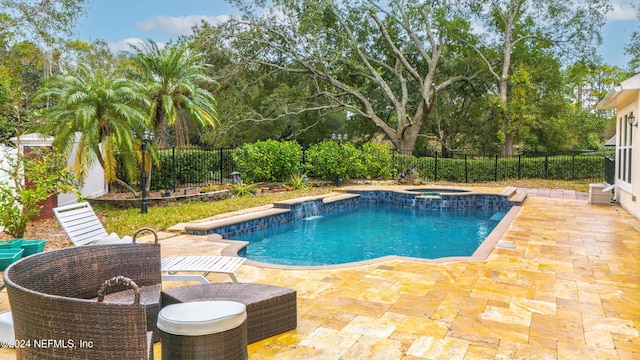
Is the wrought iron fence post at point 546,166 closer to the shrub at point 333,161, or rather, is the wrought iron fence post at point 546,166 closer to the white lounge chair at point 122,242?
the shrub at point 333,161

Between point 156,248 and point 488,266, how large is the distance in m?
3.82

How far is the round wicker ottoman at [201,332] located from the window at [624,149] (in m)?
9.93

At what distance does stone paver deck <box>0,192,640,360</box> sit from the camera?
316 cm

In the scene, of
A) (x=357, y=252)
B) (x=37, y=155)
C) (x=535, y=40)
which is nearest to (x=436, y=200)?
(x=357, y=252)

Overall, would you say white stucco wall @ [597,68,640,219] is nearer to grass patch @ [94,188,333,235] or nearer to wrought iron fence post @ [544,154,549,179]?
wrought iron fence post @ [544,154,549,179]

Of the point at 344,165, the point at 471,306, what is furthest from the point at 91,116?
the point at 344,165

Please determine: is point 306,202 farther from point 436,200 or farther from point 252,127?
point 252,127

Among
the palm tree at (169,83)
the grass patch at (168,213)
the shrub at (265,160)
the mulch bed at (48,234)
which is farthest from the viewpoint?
the shrub at (265,160)

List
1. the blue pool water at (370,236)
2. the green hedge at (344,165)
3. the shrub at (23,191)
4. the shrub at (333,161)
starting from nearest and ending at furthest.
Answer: the shrub at (23,191), the blue pool water at (370,236), the green hedge at (344,165), the shrub at (333,161)

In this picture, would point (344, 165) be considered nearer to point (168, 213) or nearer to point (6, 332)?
point (168, 213)

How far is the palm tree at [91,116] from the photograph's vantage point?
30.3 feet

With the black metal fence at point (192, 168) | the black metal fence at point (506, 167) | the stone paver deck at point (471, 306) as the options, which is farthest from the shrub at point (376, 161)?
the stone paver deck at point (471, 306)

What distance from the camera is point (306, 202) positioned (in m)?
11.1

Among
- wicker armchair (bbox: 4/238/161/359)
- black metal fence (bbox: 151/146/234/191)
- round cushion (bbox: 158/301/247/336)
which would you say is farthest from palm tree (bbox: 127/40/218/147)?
wicker armchair (bbox: 4/238/161/359)
